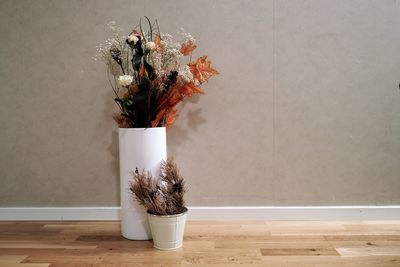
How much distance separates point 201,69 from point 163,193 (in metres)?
0.73

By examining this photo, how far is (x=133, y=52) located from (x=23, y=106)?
86cm

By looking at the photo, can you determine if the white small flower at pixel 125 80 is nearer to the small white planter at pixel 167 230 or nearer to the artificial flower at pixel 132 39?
the artificial flower at pixel 132 39

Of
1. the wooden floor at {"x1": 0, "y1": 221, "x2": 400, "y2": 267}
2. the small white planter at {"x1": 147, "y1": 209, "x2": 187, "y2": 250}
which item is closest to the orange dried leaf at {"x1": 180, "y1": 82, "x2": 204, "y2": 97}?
the small white planter at {"x1": 147, "y1": 209, "x2": 187, "y2": 250}

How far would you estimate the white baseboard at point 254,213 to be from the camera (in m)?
2.13

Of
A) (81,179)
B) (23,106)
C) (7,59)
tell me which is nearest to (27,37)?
(7,59)

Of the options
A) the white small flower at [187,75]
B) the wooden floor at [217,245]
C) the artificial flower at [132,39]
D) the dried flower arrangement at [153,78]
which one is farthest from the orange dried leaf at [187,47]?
the wooden floor at [217,245]

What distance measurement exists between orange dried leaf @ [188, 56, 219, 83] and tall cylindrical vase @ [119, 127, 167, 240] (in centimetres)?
36

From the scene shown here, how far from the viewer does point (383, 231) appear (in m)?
1.94

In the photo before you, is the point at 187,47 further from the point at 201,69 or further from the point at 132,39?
the point at 132,39

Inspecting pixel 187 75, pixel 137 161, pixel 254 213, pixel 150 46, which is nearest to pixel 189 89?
pixel 187 75

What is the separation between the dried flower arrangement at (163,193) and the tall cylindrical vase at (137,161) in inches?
3.4

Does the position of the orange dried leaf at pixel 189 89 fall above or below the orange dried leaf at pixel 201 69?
below

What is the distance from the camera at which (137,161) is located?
1.83 metres

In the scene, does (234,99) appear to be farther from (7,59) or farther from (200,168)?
(7,59)
